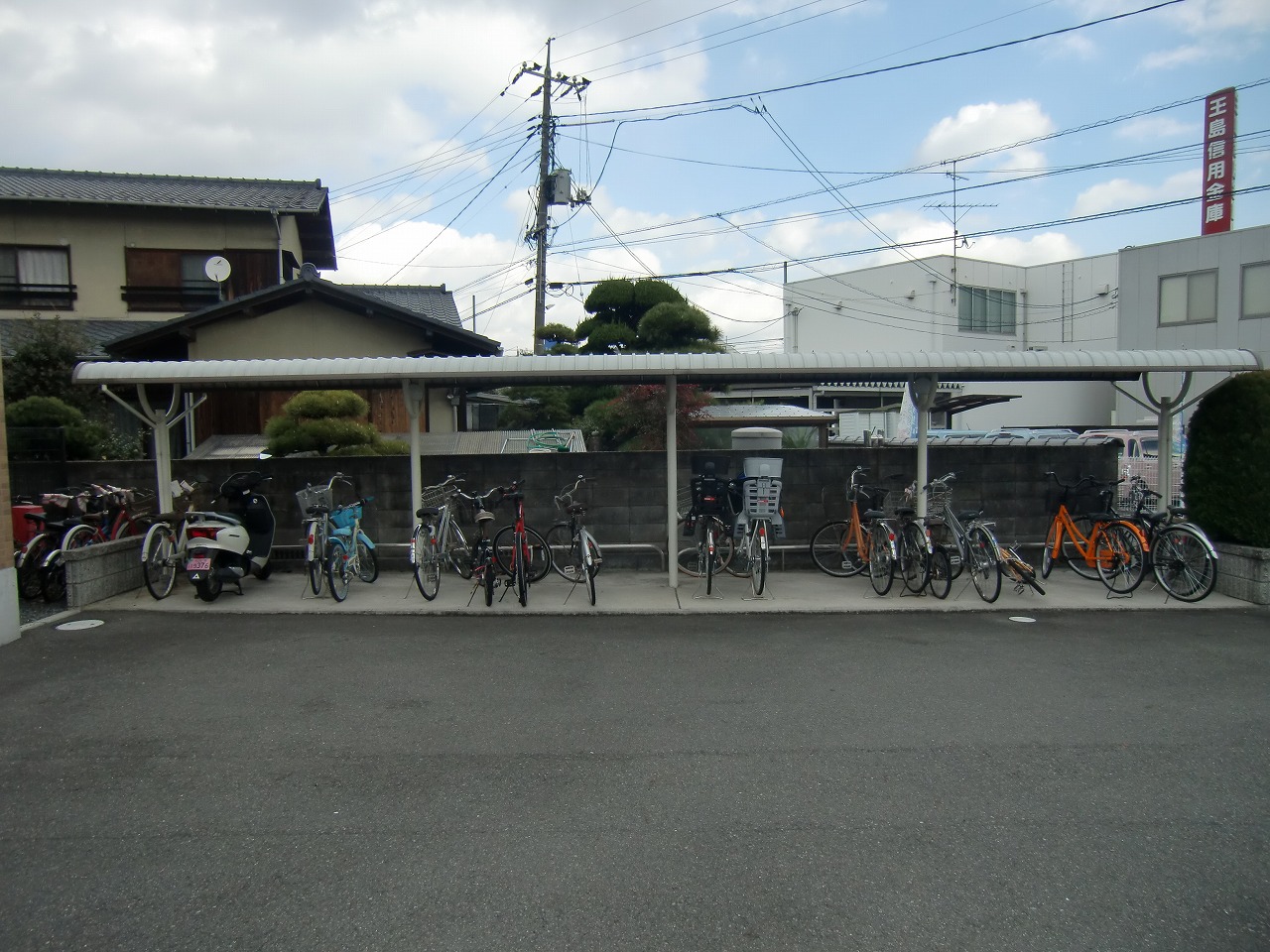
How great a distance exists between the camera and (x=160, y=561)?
7.92 metres

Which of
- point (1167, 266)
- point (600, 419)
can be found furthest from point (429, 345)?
point (1167, 266)

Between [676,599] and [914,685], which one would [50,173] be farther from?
[914,685]

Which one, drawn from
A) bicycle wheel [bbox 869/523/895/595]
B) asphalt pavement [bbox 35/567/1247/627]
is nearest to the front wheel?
asphalt pavement [bbox 35/567/1247/627]

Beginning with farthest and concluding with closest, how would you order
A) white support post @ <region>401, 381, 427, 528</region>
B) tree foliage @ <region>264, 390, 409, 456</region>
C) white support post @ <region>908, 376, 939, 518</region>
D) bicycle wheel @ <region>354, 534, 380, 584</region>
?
tree foliage @ <region>264, 390, 409, 456</region> → bicycle wheel @ <region>354, 534, 380, 584</region> → white support post @ <region>908, 376, 939, 518</region> → white support post @ <region>401, 381, 427, 528</region>

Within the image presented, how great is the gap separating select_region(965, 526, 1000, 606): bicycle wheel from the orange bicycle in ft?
4.11

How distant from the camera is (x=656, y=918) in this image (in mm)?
2826

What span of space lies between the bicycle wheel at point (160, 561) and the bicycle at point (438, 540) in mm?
2175

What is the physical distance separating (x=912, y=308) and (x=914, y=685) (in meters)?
27.2

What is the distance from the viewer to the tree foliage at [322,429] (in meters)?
10.7

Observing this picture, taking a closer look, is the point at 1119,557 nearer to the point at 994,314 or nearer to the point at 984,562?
the point at 984,562

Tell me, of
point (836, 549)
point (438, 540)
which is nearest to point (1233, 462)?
point (836, 549)

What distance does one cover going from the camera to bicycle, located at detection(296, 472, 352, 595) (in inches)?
306

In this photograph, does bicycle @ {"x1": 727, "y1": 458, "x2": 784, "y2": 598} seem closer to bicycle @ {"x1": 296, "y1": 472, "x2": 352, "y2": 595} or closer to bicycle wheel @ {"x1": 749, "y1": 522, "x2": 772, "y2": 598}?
bicycle wheel @ {"x1": 749, "y1": 522, "x2": 772, "y2": 598}

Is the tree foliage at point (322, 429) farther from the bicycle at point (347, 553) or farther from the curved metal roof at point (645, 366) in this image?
the curved metal roof at point (645, 366)
